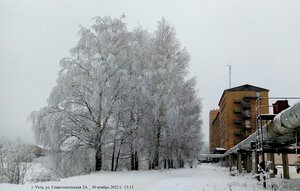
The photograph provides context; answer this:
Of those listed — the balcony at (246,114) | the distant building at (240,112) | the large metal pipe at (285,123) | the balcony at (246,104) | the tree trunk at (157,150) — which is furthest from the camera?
the balcony at (246,104)

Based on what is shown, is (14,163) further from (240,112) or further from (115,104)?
(240,112)

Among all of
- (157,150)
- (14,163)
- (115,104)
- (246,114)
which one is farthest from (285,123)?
(246,114)

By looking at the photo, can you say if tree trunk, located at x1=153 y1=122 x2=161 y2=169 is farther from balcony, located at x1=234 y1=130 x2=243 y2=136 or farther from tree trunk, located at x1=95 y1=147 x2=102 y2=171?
balcony, located at x1=234 y1=130 x2=243 y2=136

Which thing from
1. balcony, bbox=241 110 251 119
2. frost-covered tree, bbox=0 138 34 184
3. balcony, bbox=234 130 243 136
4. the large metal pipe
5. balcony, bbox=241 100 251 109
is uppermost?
balcony, bbox=241 100 251 109

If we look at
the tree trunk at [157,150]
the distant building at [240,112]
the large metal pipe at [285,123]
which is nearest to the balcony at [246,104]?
the distant building at [240,112]

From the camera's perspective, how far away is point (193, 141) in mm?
28328

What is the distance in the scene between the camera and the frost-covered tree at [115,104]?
20.0 metres

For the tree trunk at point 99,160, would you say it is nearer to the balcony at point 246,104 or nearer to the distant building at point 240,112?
the distant building at point 240,112

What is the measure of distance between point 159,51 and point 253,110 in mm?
49736

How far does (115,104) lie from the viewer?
66.2 feet

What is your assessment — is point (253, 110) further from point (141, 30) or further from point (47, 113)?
point (47, 113)

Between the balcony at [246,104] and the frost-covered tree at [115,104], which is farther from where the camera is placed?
the balcony at [246,104]

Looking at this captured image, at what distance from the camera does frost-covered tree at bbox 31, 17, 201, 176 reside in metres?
20.0

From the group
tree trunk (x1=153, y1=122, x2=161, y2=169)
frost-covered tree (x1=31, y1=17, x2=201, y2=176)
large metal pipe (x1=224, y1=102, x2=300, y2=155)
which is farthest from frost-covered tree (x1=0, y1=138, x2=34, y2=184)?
large metal pipe (x1=224, y1=102, x2=300, y2=155)
